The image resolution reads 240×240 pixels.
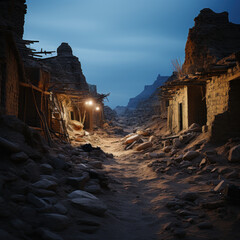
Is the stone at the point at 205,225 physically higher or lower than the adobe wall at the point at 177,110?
lower

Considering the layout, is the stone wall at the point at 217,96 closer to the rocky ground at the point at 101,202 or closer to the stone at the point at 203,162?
the stone at the point at 203,162

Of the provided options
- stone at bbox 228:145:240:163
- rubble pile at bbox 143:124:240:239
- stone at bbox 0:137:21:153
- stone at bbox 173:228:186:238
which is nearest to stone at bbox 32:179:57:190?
stone at bbox 0:137:21:153

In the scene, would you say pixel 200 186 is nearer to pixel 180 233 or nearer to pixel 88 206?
pixel 180 233

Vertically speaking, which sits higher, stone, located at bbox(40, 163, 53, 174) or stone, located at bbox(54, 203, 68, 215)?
stone, located at bbox(40, 163, 53, 174)

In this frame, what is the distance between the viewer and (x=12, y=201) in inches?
100

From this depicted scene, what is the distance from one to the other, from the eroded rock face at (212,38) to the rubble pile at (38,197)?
14566 mm

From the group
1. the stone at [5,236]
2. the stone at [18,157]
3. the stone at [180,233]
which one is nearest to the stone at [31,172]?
the stone at [18,157]

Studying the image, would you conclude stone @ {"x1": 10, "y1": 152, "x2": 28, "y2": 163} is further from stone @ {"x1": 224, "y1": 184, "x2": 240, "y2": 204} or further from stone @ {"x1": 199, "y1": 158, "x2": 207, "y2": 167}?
stone @ {"x1": 199, "y1": 158, "x2": 207, "y2": 167}

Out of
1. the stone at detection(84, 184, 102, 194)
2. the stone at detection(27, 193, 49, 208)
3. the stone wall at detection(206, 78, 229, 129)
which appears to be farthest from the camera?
the stone wall at detection(206, 78, 229, 129)

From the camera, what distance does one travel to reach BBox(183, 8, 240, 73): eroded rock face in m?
15.7

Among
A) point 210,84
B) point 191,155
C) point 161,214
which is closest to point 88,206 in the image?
point 161,214

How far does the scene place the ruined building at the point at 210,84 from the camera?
715 centimetres

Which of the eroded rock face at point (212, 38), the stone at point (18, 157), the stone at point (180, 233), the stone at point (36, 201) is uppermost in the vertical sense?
the eroded rock face at point (212, 38)

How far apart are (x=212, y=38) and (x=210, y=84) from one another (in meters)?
10.2
